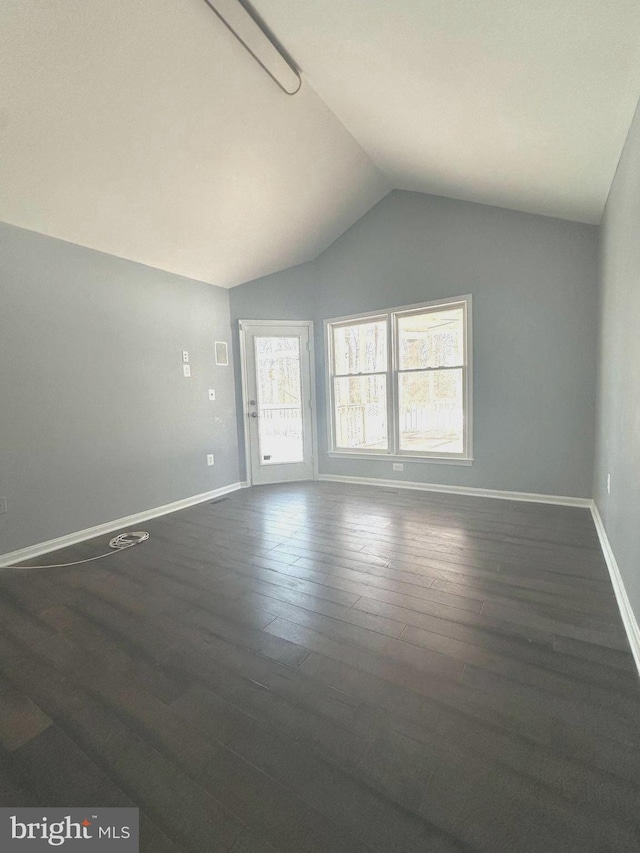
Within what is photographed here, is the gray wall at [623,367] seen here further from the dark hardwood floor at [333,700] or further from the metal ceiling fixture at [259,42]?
the metal ceiling fixture at [259,42]

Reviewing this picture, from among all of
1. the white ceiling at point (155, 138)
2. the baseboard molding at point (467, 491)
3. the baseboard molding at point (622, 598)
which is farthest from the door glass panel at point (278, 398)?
the baseboard molding at point (622, 598)

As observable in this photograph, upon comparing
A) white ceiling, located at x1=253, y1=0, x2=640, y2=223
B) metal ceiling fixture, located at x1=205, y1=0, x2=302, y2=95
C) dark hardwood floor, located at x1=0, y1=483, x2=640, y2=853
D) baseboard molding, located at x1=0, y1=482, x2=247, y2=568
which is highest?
metal ceiling fixture, located at x1=205, y1=0, x2=302, y2=95

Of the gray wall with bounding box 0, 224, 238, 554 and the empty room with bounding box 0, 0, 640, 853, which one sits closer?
the empty room with bounding box 0, 0, 640, 853

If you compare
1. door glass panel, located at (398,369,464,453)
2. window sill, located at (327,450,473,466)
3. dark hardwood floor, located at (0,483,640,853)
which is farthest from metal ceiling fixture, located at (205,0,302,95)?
window sill, located at (327,450,473,466)

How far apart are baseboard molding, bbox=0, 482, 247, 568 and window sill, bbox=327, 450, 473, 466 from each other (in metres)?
1.49

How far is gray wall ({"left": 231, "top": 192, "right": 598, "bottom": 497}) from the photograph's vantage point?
3424 millimetres

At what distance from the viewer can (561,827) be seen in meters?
0.95

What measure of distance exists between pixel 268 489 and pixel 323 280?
281 centimetres

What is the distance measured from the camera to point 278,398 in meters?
4.86

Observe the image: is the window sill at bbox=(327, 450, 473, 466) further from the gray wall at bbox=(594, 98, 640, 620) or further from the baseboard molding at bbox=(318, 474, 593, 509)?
the gray wall at bbox=(594, 98, 640, 620)

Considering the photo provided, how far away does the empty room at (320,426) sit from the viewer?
3.70ft

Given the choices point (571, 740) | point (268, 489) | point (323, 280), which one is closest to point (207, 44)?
point (323, 280)

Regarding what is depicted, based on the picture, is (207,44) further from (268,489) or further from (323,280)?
(268,489)

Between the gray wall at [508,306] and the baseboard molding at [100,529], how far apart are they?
7.24ft
